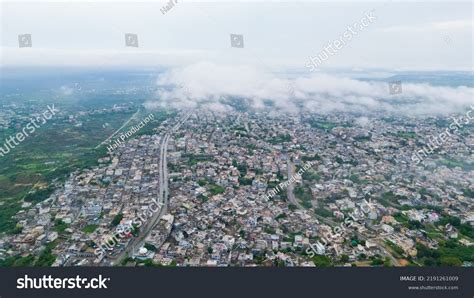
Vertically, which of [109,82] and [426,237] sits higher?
[109,82]

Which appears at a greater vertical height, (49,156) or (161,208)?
(49,156)

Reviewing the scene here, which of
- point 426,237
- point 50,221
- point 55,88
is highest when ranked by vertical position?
point 55,88

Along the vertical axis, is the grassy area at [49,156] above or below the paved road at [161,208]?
above

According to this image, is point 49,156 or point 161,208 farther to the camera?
point 49,156

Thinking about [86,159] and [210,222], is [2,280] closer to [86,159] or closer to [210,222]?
[210,222]

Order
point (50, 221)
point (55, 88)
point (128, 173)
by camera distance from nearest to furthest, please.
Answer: point (50, 221) < point (128, 173) < point (55, 88)

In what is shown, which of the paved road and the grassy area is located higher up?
the grassy area

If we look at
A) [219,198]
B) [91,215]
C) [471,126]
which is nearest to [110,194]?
[91,215]

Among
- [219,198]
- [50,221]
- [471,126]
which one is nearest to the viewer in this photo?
[50,221]

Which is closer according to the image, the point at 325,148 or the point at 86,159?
the point at 86,159

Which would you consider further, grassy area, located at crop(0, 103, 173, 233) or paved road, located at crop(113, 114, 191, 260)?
grassy area, located at crop(0, 103, 173, 233)

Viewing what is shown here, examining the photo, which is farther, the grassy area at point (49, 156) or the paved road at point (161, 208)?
the grassy area at point (49, 156)
